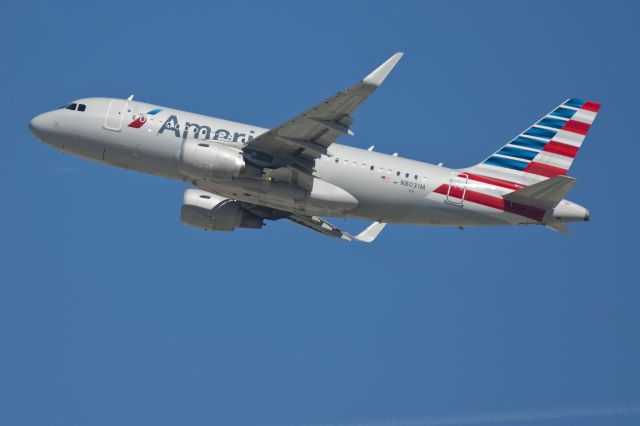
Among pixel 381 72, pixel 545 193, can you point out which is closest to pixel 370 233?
pixel 545 193

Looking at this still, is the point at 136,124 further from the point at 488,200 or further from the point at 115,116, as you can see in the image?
the point at 488,200

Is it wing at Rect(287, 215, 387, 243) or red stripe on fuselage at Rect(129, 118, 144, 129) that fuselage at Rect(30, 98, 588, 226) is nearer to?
red stripe on fuselage at Rect(129, 118, 144, 129)

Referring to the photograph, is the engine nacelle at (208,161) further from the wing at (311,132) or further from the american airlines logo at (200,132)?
the american airlines logo at (200,132)

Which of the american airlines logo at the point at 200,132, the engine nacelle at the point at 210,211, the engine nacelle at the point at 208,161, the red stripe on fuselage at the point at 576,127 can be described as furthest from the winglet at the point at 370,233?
the engine nacelle at the point at 208,161

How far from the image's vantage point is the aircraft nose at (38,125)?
176 feet

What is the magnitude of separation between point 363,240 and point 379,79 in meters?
16.3

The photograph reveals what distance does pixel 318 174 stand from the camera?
5238cm

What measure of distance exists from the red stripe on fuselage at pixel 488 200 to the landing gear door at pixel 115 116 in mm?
15335

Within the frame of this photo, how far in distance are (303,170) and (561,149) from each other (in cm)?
1368

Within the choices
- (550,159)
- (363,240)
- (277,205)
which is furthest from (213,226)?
(550,159)

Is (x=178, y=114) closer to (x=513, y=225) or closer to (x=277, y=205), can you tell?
(x=277, y=205)

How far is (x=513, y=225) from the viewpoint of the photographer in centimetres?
5303

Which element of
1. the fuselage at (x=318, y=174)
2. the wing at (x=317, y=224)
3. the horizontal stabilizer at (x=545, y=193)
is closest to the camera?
the horizontal stabilizer at (x=545, y=193)

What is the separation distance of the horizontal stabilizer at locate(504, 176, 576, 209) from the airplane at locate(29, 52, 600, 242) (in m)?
0.05
